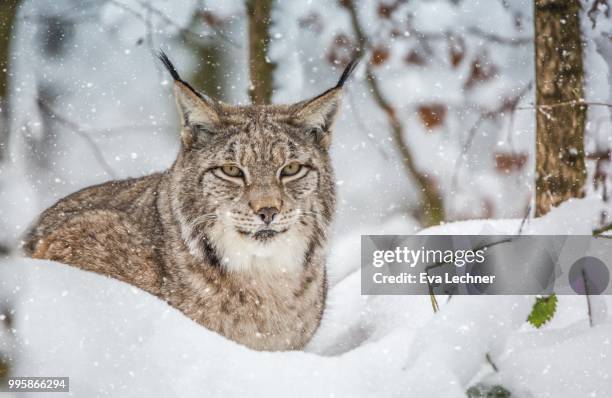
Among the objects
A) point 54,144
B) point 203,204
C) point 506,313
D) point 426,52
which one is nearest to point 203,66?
point 54,144

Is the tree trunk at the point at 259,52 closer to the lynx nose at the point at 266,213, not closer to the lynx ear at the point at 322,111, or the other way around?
the lynx ear at the point at 322,111

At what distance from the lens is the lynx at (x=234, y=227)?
2.86 metres

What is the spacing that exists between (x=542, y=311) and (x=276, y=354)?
76cm

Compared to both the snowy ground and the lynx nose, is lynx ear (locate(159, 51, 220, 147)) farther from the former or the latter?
the snowy ground

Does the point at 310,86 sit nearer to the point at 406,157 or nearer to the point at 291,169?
the point at 406,157

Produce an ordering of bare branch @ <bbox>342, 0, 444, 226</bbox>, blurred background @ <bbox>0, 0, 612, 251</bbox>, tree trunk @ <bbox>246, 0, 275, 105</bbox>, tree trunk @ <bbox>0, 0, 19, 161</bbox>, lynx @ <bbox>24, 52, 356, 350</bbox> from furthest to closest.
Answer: bare branch @ <bbox>342, 0, 444, 226</bbox> → blurred background @ <bbox>0, 0, 612, 251</bbox> → tree trunk @ <bbox>246, 0, 275, 105</bbox> → tree trunk @ <bbox>0, 0, 19, 161</bbox> → lynx @ <bbox>24, 52, 356, 350</bbox>

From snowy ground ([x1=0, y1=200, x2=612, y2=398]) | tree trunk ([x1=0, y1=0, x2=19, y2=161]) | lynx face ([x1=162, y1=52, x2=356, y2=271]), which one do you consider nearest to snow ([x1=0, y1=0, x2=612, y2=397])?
snowy ground ([x1=0, y1=200, x2=612, y2=398])

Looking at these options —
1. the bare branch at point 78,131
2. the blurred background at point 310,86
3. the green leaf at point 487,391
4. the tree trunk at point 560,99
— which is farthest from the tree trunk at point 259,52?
the green leaf at point 487,391

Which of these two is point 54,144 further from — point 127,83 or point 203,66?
point 203,66

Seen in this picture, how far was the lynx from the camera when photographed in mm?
2859

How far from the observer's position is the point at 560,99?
298cm

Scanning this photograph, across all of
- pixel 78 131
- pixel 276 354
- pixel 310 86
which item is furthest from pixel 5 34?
pixel 276 354

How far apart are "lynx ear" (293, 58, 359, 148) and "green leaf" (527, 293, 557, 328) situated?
147 centimetres

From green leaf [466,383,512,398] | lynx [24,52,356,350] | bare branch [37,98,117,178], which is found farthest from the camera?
bare branch [37,98,117,178]
